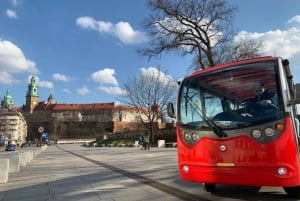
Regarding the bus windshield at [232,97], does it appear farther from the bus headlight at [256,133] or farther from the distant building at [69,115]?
the distant building at [69,115]

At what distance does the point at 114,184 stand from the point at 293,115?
5790mm

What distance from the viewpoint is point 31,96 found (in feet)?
620

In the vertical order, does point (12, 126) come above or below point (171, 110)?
above

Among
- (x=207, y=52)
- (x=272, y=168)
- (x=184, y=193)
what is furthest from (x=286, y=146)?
(x=207, y=52)

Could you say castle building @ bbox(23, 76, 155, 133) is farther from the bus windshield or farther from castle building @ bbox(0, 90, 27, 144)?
the bus windshield

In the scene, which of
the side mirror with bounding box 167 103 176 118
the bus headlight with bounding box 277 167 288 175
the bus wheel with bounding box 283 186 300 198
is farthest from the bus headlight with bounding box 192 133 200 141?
the bus wheel with bounding box 283 186 300 198

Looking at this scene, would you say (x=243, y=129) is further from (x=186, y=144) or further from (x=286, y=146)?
(x=186, y=144)

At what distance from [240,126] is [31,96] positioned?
18930cm

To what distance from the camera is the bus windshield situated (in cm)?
779

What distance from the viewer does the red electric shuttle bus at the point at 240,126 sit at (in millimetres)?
7418

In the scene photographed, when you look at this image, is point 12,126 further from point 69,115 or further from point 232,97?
point 232,97

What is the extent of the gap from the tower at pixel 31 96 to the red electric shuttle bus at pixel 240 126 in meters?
184

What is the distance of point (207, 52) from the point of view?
32938 millimetres

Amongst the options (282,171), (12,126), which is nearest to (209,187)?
(282,171)
